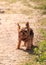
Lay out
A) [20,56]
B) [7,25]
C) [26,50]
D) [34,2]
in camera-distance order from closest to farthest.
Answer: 1. [20,56]
2. [26,50]
3. [7,25]
4. [34,2]

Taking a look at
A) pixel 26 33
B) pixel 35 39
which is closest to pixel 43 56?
pixel 26 33

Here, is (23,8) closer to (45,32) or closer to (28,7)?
(28,7)

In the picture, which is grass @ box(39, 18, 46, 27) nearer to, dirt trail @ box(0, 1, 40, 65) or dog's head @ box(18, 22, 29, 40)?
dirt trail @ box(0, 1, 40, 65)

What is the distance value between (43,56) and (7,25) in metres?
4.82

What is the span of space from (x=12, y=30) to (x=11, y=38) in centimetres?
129

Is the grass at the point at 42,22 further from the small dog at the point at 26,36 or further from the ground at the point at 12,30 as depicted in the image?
the small dog at the point at 26,36

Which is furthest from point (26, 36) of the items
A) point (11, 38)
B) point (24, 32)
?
point (11, 38)

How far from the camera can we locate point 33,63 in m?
8.97

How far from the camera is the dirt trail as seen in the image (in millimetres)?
9369

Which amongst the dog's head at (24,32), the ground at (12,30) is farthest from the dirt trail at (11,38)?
the dog's head at (24,32)

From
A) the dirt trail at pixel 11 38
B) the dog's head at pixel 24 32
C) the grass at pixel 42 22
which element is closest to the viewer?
the dirt trail at pixel 11 38

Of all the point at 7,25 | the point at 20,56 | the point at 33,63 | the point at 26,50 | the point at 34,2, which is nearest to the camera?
the point at 33,63

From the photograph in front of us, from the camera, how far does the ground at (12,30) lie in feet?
31.0

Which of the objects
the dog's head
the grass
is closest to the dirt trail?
the grass
